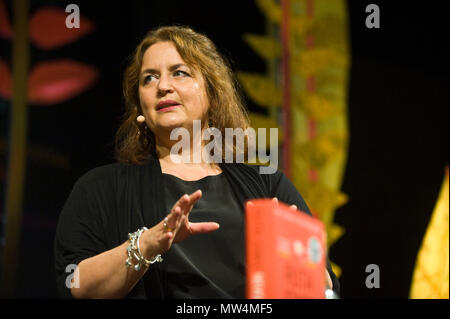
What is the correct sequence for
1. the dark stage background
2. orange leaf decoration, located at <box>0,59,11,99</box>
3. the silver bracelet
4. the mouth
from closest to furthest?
the silver bracelet
the mouth
orange leaf decoration, located at <box>0,59,11,99</box>
the dark stage background

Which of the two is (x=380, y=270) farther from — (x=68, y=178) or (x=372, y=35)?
(x=68, y=178)

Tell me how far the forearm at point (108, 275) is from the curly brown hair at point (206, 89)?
15.2 inches

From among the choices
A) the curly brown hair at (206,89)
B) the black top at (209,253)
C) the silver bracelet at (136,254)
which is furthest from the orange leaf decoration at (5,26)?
the silver bracelet at (136,254)

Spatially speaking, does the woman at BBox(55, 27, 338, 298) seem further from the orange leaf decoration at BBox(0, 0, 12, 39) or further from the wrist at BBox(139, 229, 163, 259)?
the orange leaf decoration at BBox(0, 0, 12, 39)

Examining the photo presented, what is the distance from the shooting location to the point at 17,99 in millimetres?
2068

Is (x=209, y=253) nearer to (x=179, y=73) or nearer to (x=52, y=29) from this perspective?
(x=179, y=73)

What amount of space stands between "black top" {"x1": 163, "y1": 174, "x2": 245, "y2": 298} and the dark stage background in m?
0.95

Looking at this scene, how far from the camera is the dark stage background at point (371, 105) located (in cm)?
231

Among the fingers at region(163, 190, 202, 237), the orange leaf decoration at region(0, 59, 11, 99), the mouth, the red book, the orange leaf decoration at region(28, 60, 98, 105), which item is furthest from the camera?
the orange leaf decoration at region(28, 60, 98, 105)

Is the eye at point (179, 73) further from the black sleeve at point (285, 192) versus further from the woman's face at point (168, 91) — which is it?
the black sleeve at point (285, 192)

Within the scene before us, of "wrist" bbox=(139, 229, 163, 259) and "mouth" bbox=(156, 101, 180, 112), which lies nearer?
"wrist" bbox=(139, 229, 163, 259)

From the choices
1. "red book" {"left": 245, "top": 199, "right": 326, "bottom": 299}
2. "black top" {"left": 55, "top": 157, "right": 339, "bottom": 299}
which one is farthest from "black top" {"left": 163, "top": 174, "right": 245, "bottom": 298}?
"red book" {"left": 245, "top": 199, "right": 326, "bottom": 299}

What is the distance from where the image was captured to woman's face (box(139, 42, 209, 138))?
1.39 meters

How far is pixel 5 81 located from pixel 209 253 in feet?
4.08
